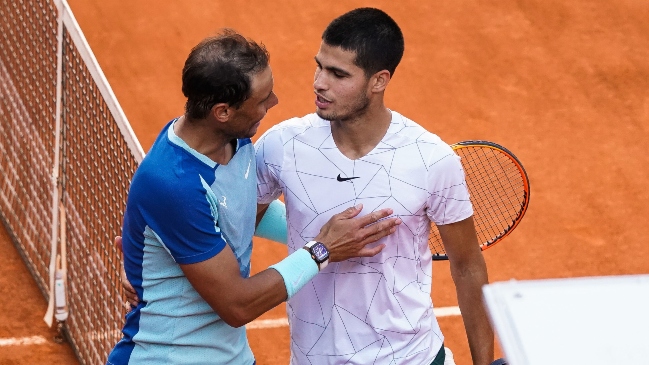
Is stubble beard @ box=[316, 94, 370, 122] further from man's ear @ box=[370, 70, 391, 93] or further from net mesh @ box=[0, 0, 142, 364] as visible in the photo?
net mesh @ box=[0, 0, 142, 364]

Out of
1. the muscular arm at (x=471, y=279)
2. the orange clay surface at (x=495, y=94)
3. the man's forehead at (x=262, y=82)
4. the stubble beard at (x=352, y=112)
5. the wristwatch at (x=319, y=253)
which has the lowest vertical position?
the orange clay surface at (x=495, y=94)

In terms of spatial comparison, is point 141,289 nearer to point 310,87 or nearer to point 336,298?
point 336,298

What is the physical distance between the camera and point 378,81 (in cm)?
411

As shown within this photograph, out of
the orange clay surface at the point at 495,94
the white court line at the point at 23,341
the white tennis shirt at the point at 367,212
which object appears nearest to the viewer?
the white tennis shirt at the point at 367,212

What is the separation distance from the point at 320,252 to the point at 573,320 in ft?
5.48

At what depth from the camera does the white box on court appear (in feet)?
6.99

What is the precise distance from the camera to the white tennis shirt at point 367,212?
397 centimetres

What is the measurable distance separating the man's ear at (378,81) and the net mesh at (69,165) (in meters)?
1.04

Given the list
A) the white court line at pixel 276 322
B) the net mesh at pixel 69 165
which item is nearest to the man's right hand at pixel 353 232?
the net mesh at pixel 69 165

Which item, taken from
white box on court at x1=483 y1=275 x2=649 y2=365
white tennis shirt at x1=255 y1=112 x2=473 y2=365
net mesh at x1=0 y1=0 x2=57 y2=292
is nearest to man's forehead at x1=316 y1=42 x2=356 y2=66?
white tennis shirt at x1=255 y1=112 x2=473 y2=365

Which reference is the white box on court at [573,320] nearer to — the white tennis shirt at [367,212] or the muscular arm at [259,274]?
the muscular arm at [259,274]

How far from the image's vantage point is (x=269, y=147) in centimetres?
413

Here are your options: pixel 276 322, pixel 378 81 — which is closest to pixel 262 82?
pixel 378 81

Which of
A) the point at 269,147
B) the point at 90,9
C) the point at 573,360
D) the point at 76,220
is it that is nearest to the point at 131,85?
the point at 90,9
